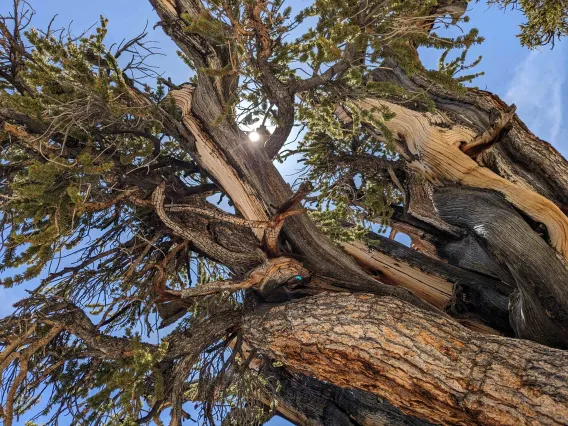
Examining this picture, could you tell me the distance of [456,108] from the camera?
219 inches

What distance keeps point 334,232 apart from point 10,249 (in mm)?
3593

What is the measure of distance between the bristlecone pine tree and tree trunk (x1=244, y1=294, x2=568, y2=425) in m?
0.01

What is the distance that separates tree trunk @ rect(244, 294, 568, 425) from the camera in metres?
2.99

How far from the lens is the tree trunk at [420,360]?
9.82ft

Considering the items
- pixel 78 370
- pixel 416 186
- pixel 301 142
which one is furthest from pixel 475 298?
pixel 78 370

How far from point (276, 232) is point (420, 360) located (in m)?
1.64

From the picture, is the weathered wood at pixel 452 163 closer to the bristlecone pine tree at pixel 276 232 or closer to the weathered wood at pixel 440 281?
the bristlecone pine tree at pixel 276 232

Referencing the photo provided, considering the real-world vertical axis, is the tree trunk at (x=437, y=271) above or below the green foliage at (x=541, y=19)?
below

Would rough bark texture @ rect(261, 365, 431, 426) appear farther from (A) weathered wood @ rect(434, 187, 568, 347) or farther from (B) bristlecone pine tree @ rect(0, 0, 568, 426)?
(A) weathered wood @ rect(434, 187, 568, 347)

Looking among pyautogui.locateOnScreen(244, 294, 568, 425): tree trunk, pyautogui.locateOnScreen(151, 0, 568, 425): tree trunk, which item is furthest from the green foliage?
pyautogui.locateOnScreen(244, 294, 568, 425): tree trunk

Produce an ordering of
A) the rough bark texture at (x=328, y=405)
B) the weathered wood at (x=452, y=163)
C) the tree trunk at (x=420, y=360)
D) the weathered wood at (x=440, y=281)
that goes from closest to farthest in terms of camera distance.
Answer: the tree trunk at (x=420, y=360), the weathered wood at (x=452, y=163), the weathered wood at (x=440, y=281), the rough bark texture at (x=328, y=405)

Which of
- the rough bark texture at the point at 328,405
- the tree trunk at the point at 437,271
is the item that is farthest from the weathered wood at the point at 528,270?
the rough bark texture at the point at 328,405

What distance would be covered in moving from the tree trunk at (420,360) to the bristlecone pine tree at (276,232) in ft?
0.05

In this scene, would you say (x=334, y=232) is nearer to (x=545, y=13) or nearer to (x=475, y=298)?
(x=475, y=298)
